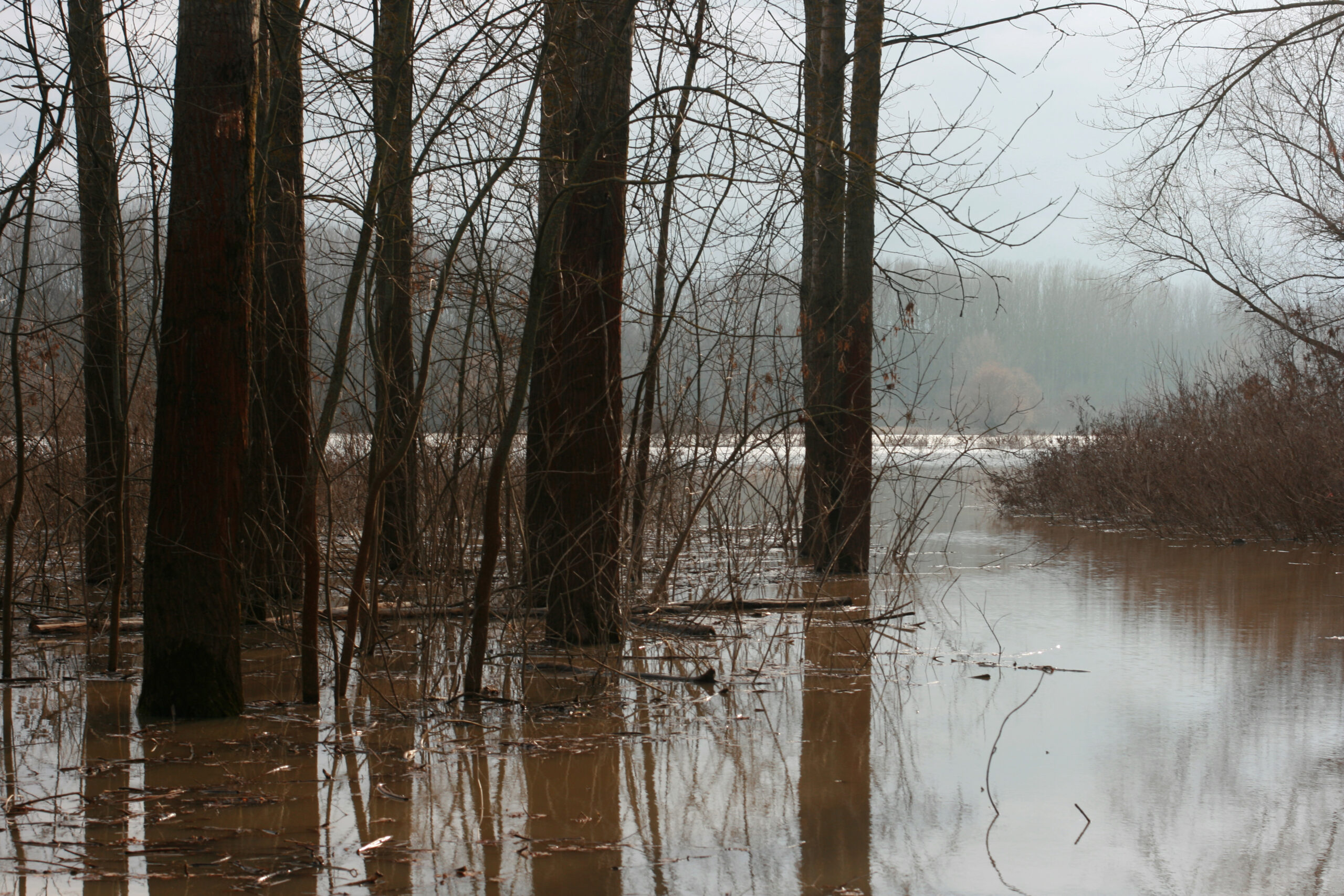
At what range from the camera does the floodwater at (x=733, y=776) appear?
353 centimetres

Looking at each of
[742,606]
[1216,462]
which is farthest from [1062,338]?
[742,606]

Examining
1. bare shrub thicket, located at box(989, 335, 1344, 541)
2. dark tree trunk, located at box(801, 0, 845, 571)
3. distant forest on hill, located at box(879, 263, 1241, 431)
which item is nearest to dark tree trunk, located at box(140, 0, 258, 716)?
dark tree trunk, located at box(801, 0, 845, 571)

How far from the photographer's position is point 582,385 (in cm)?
721

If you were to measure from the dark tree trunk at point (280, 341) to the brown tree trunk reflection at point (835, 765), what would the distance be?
8.90 ft

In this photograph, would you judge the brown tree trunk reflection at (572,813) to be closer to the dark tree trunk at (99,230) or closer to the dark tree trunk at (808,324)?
the dark tree trunk at (99,230)

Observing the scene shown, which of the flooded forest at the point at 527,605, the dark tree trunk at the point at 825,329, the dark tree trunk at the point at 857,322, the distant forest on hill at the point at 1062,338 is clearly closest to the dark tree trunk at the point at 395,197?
the flooded forest at the point at 527,605

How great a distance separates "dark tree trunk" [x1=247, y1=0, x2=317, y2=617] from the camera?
18.8 ft

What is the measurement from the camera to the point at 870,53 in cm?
1147

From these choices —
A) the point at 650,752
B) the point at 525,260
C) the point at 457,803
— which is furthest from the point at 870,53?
the point at 457,803

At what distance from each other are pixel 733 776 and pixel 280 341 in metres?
3.07

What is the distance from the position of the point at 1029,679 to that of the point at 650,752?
2.64 m

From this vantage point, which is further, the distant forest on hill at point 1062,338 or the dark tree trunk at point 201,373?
the distant forest on hill at point 1062,338

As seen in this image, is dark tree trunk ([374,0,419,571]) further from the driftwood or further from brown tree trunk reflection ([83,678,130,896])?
the driftwood

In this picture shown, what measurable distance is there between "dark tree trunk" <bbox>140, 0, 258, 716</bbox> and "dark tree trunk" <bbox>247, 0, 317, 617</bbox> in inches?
9.5
